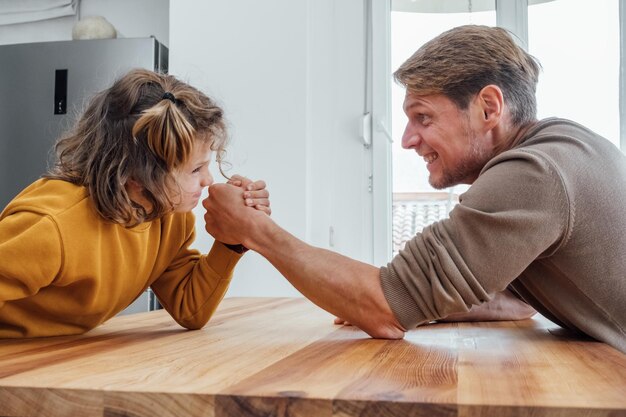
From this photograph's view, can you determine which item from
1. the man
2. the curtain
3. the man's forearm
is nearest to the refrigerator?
the curtain

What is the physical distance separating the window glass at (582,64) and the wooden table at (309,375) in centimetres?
197

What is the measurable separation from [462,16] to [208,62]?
1228mm

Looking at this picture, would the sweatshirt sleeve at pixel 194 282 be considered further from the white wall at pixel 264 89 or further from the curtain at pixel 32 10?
the curtain at pixel 32 10

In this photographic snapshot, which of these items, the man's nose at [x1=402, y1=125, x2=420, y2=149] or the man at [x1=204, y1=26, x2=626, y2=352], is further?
the man's nose at [x1=402, y1=125, x2=420, y2=149]

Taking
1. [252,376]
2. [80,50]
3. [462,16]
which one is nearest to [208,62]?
[80,50]

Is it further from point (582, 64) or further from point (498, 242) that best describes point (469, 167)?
point (582, 64)

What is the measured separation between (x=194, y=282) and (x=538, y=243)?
0.64 meters

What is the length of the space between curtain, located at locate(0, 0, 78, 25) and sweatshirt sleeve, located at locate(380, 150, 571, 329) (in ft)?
10.3

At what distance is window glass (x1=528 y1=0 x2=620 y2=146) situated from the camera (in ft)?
9.28

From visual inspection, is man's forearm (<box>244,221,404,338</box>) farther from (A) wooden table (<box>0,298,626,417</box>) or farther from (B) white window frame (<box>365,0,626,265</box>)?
(B) white window frame (<box>365,0,626,265</box>)

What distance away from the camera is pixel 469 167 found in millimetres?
1398

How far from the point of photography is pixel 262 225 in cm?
122

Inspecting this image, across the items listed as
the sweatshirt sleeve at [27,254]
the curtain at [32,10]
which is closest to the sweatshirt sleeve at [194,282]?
the sweatshirt sleeve at [27,254]

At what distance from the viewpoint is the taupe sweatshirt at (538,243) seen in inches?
38.9
